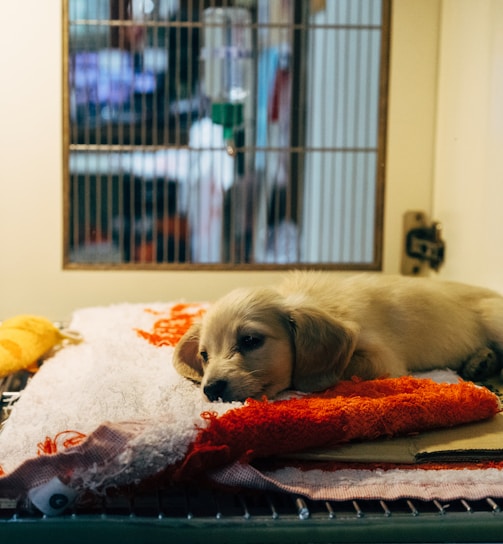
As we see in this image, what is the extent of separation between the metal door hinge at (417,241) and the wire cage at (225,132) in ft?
0.34

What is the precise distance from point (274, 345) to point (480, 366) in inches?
25.0

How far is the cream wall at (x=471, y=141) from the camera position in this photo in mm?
2633

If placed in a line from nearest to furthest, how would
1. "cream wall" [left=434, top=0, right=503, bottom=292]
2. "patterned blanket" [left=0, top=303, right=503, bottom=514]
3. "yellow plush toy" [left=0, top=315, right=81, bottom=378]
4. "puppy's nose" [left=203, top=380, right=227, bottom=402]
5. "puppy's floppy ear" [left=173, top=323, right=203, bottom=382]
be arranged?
"patterned blanket" [left=0, top=303, right=503, bottom=514]
"puppy's nose" [left=203, top=380, right=227, bottom=402]
"puppy's floppy ear" [left=173, top=323, right=203, bottom=382]
"yellow plush toy" [left=0, top=315, right=81, bottom=378]
"cream wall" [left=434, top=0, right=503, bottom=292]

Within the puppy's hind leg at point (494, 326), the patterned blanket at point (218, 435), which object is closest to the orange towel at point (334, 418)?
the patterned blanket at point (218, 435)

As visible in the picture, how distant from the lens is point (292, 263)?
3191 mm

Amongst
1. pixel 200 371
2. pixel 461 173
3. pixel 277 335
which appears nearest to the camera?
pixel 277 335

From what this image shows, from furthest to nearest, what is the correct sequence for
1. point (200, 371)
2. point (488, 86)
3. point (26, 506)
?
point (488, 86)
point (200, 371)
point (26, 506)

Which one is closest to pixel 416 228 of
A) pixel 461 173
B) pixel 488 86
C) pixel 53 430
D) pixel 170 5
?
pixel 461 173

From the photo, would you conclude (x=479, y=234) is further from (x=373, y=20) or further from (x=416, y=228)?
(x=373, y=20)

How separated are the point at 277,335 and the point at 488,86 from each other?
1200 mm

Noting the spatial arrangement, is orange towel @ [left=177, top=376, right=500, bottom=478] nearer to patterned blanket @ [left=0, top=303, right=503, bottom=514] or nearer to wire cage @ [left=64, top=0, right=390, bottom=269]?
patterned blanket @ [left=0, top=303, right=503, bottom=514]

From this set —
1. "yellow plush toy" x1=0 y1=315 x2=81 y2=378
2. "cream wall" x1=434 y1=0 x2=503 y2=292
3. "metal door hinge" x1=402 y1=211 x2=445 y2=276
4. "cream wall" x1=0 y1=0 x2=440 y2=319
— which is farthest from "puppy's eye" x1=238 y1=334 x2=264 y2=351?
"metal door hinge" x1=402 y1=211 x2=445 y2=276

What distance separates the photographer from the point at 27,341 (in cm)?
238

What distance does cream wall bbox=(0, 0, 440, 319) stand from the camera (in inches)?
120
